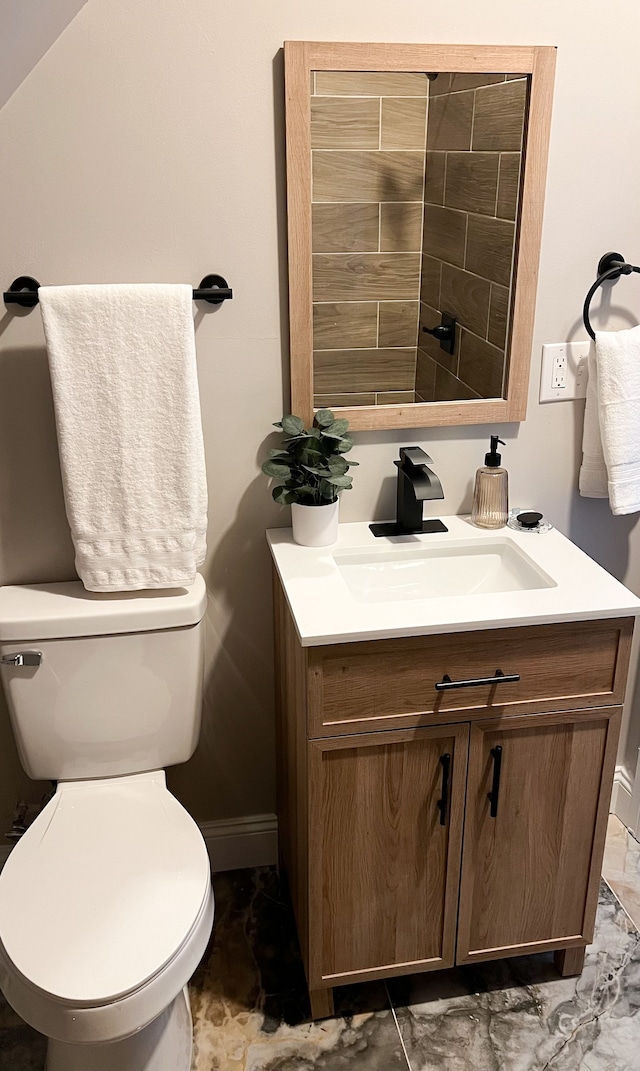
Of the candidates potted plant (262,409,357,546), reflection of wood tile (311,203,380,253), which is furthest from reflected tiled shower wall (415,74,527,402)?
potted plant (262,409,357,546)

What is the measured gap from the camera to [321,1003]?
1.80 meters

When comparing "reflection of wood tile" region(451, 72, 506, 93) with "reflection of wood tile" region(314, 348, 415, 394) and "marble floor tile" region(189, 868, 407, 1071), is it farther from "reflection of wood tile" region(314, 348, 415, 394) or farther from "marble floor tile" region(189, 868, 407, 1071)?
"marble floor tile" region(189, 868, 407, 1071)

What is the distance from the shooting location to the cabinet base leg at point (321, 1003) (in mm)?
1791

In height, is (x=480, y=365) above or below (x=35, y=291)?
below

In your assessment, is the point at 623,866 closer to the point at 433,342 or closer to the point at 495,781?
the point at 495,781

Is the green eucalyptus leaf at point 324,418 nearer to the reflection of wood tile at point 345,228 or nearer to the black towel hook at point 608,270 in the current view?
the reflection of wood tile at point 345,228

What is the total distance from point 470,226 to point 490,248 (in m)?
0.06

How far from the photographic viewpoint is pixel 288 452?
1.79 metres

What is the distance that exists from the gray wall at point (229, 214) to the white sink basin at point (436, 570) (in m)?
0.15

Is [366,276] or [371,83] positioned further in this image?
[366,276]

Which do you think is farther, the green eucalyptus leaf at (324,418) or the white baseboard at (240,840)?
the white baseboard at (240,840)

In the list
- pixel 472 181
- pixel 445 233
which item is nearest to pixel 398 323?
pixel 445 233

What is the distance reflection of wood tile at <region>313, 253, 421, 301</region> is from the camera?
67.5 inches

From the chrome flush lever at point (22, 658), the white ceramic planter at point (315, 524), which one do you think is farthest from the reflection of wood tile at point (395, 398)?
the chrome flush lever at point (22, 658)
